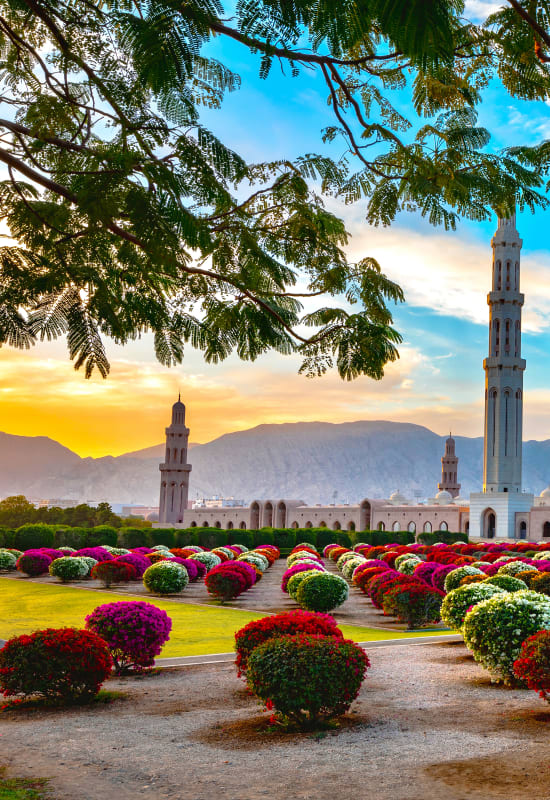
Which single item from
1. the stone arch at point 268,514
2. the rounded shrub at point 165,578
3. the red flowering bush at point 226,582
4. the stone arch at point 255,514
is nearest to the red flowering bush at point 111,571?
the rounded shrub at point 165,578

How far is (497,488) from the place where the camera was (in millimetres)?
78875

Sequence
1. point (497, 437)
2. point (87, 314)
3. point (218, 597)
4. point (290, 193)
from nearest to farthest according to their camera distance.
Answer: point (87, 314) → point (290, 193) → point (218, 597) → point (497, 437)

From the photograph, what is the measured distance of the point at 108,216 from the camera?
4.38m

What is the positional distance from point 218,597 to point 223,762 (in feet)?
58.3

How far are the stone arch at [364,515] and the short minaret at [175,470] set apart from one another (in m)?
22.1

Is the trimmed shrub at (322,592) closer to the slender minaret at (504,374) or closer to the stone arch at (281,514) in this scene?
the slender minaret at (504,374)

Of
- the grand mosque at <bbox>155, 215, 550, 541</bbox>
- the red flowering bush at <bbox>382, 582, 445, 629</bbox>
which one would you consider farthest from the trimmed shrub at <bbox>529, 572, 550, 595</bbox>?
the grand mosque at <bbox>155, 215, 550, 541</bbox>

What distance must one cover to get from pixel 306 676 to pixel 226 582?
15.2m

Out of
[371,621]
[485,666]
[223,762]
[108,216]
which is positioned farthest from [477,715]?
[371,621]

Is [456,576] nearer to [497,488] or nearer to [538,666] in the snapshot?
[538,666]

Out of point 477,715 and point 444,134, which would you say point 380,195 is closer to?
point 444,134

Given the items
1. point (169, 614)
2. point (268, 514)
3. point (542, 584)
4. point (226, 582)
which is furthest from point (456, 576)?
point (268, 514)

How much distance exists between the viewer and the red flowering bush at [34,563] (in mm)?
31750

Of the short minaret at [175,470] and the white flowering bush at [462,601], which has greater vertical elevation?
the short minaret at [175,470]
